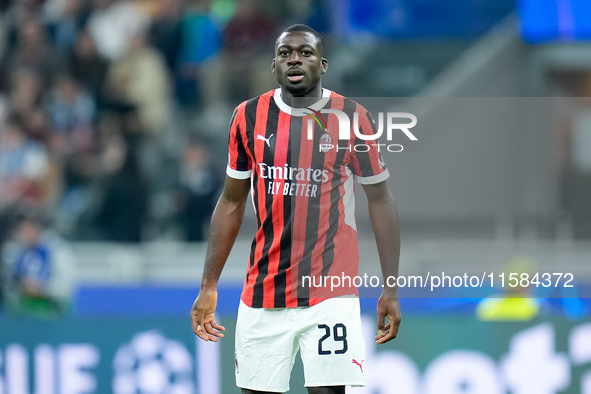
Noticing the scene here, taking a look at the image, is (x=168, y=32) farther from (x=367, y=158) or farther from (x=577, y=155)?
(x=367, y=158)

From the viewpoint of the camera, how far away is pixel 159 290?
7.30 m

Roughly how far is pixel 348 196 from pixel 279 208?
300 mm

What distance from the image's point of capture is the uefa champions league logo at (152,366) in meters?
5.71

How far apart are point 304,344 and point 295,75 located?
3.61 ft

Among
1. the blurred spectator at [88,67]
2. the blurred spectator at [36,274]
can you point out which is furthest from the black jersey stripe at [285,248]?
the blurred spectator at [88,67]

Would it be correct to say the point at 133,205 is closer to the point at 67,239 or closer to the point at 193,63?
the point at 67,239

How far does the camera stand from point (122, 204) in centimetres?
841

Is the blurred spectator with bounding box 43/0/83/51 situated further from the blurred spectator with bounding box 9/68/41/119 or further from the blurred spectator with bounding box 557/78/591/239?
the blurred spectator with bounding box 557/78/591/239

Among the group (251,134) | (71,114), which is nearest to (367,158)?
(251,134)

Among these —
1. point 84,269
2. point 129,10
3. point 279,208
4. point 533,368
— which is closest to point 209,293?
point 279,208

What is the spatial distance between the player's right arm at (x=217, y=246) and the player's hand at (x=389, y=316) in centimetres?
69

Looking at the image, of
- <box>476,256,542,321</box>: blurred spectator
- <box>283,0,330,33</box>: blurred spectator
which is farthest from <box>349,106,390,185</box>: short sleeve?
<box>283,0,330,33</box>: blurred spectator

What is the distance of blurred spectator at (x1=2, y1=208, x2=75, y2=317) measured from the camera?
271 inches

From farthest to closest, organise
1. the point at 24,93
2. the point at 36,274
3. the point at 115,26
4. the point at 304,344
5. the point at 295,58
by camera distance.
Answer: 1. the point at 115,26
2. the point at 24,93
3. the point at 36,274
4. the point at 304,344
5. the point at 295,58
